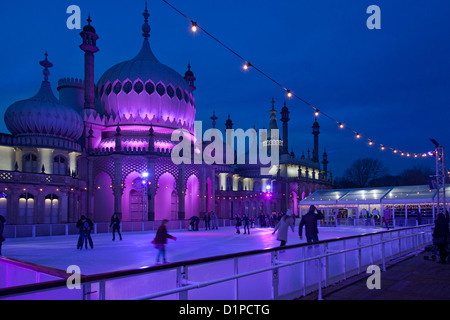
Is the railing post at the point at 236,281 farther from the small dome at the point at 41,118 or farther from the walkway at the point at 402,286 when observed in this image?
the small dome at the point at 41,118

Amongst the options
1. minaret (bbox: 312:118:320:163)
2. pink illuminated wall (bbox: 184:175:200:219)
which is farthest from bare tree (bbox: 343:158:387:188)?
pink illuminated wall (bbox: 184:175:200:219)

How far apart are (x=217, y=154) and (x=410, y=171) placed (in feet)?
176

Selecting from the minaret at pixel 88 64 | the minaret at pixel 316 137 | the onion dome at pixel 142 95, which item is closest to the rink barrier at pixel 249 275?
the onion dome at pixel 142 95

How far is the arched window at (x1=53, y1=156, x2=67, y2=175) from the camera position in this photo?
33312mm

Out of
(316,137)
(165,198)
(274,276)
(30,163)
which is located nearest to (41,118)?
(30,163)

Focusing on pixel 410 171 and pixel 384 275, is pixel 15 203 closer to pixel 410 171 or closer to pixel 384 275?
pixel 384 275

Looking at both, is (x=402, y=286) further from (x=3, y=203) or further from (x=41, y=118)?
(x=41, y=118)

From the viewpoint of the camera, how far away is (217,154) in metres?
57.4

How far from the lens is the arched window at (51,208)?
1209 inches

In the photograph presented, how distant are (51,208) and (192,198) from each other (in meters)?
15.7

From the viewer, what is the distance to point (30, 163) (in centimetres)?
3231

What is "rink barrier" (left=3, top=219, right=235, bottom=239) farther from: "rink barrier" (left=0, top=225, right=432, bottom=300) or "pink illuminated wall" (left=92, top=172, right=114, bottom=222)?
"rink barrier" (left=0, top=225, right=432, bottom=300)

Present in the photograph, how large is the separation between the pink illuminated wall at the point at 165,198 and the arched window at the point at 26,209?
1308 centimetres
